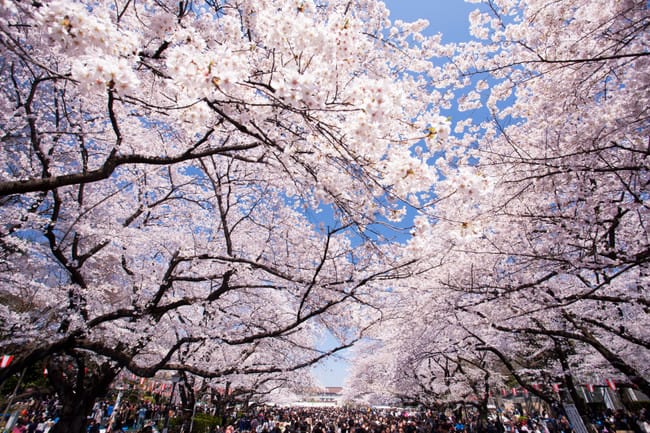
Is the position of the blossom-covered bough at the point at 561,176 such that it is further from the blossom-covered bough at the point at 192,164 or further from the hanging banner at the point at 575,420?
the hanging banner at the point at 575,420

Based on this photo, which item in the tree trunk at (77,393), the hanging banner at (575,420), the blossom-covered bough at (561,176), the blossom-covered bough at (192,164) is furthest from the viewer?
the hanging banner at (575,420)

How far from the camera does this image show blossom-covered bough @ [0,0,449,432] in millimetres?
2248

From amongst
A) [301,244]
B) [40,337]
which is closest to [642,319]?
[301,244]

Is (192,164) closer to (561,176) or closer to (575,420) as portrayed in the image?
(561,176)

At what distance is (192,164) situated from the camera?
296 inches

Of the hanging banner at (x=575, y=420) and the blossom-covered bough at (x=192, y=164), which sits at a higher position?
the blossom-covered bough at (x=192, y=164)

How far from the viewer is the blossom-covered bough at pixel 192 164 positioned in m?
2.25

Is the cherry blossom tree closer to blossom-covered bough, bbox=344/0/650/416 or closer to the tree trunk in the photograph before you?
blossom-covered bough, bbox=344/0/650/416

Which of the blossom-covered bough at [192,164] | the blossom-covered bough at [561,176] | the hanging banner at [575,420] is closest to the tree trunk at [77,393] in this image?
the blossom-covered bough at [192,164]

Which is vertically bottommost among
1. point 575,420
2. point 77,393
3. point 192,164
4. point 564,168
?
point 575,420

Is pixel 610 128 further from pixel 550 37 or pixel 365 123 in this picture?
pixel 365 123

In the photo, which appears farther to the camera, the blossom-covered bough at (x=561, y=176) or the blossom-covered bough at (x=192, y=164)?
the blossom-covered bough at (x=561, y=176)

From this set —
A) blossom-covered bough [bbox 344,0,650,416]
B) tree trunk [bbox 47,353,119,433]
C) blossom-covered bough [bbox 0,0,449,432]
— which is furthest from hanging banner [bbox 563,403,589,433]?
tree trunk [bbox 47,353,119,433]

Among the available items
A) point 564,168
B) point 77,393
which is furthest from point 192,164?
point 564,168
